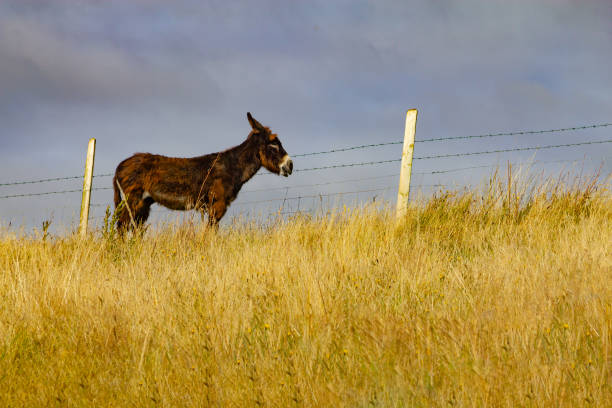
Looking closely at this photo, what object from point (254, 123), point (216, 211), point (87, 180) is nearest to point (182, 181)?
point (216, 211)

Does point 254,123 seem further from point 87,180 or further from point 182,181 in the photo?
point 87,180

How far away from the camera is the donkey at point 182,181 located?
32.8 feet

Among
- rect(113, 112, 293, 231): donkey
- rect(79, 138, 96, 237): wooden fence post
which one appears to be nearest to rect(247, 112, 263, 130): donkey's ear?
rect(113, 112, 293, 231): donkey

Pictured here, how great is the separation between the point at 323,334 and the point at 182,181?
21.1 ft

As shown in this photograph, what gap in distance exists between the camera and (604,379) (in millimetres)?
3414

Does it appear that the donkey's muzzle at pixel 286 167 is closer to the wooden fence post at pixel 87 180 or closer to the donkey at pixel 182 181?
the donkey at pixel 182 181

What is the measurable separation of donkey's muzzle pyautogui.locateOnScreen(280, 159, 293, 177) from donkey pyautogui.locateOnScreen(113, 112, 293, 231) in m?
0.53

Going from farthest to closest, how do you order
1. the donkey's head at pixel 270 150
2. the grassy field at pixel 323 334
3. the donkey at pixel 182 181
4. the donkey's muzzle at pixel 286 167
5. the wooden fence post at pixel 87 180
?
the wooden fence post at pixel 87 180 < the donkey's muzzle at pixel 286 167 < the donkey's head at pixel 270 150 < the donkey at pixel 182 181 < the grassy field at pixel 323 334

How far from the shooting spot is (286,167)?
10.8 meters

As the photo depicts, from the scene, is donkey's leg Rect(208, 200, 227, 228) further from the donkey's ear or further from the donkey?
the donkey's ear

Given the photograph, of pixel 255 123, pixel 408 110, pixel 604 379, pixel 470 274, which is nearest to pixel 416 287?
pixel 470 274

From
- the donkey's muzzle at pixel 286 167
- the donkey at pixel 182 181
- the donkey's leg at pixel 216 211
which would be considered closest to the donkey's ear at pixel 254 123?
the donkey at pixel 182 181

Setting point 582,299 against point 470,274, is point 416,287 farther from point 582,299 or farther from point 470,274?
point 582,299

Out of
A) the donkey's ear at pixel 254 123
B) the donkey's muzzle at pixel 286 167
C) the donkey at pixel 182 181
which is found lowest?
the donkey at pixel 182 181
